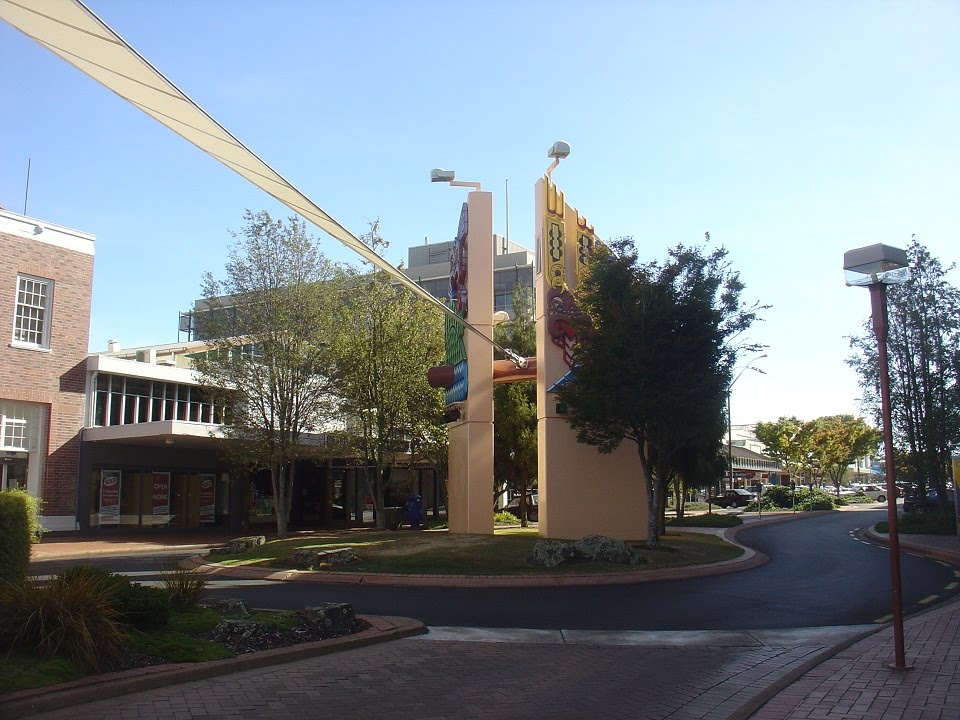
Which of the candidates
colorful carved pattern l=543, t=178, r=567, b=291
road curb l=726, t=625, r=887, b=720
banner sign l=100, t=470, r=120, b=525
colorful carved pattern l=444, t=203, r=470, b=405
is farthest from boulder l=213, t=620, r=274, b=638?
banner sign l=100, t=470, r=120, b=525

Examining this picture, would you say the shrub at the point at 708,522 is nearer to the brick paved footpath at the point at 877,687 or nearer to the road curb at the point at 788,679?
the road curb at the point at 788,679

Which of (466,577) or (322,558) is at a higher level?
(322,558)

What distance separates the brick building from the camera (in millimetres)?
28953

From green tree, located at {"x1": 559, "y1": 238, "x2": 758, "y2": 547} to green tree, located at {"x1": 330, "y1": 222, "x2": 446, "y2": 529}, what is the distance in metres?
8.83

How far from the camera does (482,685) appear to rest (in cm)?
759

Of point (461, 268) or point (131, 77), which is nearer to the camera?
point (131, 77)

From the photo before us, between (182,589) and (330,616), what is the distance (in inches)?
65.3

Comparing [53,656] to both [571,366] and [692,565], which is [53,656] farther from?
[571,366]

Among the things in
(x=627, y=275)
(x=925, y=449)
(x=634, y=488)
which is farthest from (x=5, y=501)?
(x=925, y=449)

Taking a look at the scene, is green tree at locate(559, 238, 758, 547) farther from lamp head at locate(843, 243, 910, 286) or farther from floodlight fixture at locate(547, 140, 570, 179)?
lamp head at locate(843, 243, 910, 286)

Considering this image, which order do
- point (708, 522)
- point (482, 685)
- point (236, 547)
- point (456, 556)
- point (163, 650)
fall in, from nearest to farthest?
point (482, 685)
point (163, 650)
point (456, 556)
point (236, 547)
point (708, 522)

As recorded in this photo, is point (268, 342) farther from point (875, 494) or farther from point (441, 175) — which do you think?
point (875, 494)

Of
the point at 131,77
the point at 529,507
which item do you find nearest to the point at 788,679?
the point at 131,77

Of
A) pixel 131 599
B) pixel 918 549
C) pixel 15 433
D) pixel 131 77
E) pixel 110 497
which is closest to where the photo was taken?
pixel 131 77
